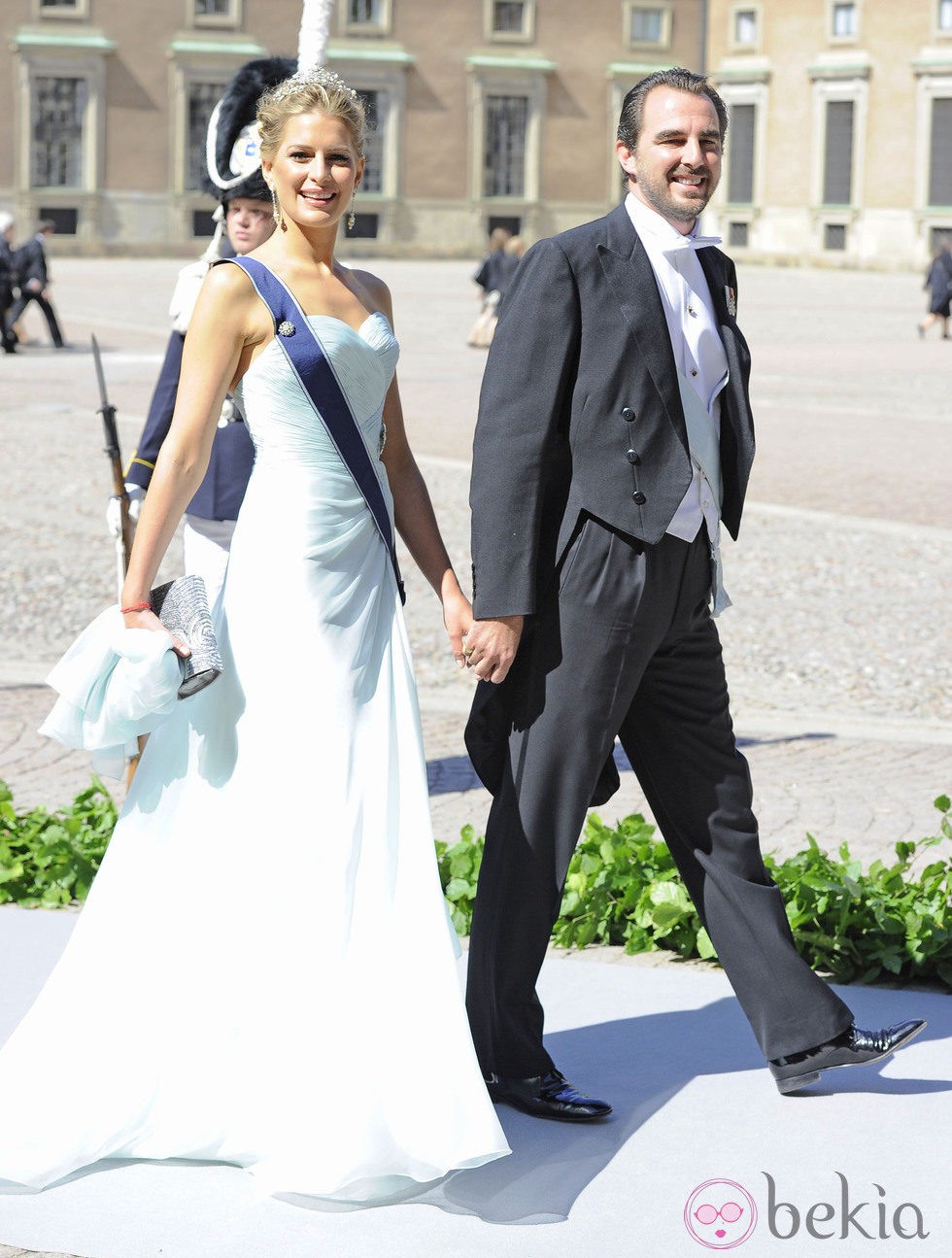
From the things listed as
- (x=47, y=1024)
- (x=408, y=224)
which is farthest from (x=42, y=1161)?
(x=408, y=224)

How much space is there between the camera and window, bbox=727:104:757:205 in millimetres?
54197

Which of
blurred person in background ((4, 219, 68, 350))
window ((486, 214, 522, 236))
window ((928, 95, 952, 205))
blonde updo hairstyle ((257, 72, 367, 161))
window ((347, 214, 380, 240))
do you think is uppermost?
window ((928, 95, 952, 205))

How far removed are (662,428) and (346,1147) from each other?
132cm

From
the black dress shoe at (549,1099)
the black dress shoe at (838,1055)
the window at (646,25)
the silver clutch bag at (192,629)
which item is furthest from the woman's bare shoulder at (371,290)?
the window at (646,25)

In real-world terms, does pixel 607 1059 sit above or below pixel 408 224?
below

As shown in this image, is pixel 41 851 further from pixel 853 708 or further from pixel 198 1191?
pixel 853 708

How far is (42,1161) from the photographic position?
9.87 ft

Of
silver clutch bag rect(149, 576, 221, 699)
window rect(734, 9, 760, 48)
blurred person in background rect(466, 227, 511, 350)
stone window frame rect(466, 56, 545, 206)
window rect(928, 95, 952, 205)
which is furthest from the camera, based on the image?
window rect(734, 9, 760, 48)

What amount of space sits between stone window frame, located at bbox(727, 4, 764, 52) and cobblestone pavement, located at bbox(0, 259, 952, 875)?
36597 millimetres

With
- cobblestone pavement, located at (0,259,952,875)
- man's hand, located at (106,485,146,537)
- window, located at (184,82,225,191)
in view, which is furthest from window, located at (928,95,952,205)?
man's hand, located at (106,485,146,537)

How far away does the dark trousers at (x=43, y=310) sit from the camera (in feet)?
69.6

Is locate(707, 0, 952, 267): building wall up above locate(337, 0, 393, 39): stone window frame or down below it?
below

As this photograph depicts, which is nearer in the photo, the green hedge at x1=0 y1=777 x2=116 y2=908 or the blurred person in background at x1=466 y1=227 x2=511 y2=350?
the green hedge at x1=0 y1=777 x2=116 y2=908

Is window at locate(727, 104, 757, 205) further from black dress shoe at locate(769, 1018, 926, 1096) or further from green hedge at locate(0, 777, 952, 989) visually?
black dress shoe at locate(769, 1018, 926, 1096)
